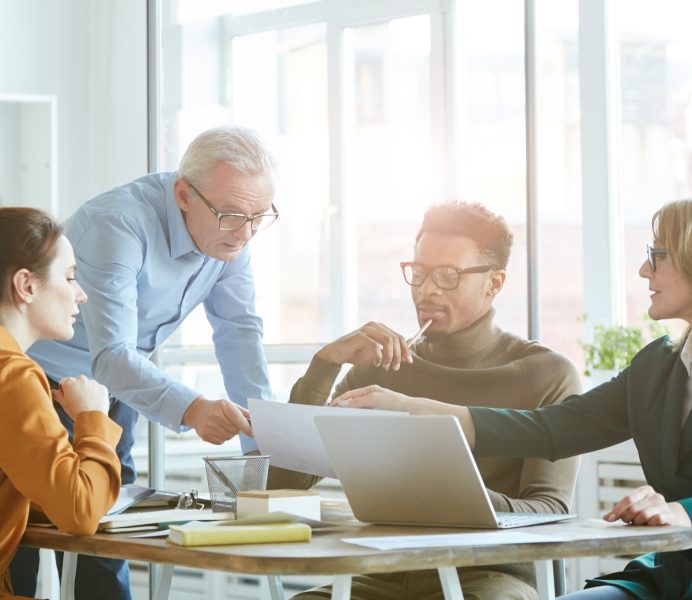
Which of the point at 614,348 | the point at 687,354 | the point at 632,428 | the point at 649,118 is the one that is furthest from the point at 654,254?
the point at 649,118

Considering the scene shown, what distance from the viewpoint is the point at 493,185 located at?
3.80 meters

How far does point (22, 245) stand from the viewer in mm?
1779

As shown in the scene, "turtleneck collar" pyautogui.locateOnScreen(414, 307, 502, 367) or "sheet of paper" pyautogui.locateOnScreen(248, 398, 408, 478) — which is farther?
"turtleneck collar" pyautogui.locateOnScreen(414, 307, 502, 367)

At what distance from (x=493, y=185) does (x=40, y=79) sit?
6.06ft

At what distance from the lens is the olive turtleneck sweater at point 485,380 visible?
2148mm

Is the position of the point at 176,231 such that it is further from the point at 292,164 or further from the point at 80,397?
the point at 292,164

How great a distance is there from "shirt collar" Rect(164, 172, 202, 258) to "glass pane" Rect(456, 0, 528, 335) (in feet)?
4.71

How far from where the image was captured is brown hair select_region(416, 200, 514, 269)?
2336mm

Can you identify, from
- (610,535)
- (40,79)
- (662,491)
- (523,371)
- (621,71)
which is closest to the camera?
(610,535)

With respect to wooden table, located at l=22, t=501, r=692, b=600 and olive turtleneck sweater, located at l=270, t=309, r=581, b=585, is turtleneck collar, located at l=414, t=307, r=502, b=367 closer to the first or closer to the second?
olive turtleneck sweater, located at l=270, t=309, r=581, b=585

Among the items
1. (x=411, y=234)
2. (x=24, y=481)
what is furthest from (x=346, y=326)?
(x=24, y=481)

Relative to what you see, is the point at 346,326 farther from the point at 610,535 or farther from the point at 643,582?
the point at 610,535

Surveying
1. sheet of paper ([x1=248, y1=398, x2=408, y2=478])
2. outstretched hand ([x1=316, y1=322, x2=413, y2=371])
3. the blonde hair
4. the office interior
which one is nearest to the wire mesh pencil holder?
sheet of paper ([x1=248, y1=398, x2=408, y2=478])

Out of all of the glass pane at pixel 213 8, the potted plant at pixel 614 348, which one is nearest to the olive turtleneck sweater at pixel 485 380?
the potted plant at pixel 614 348
